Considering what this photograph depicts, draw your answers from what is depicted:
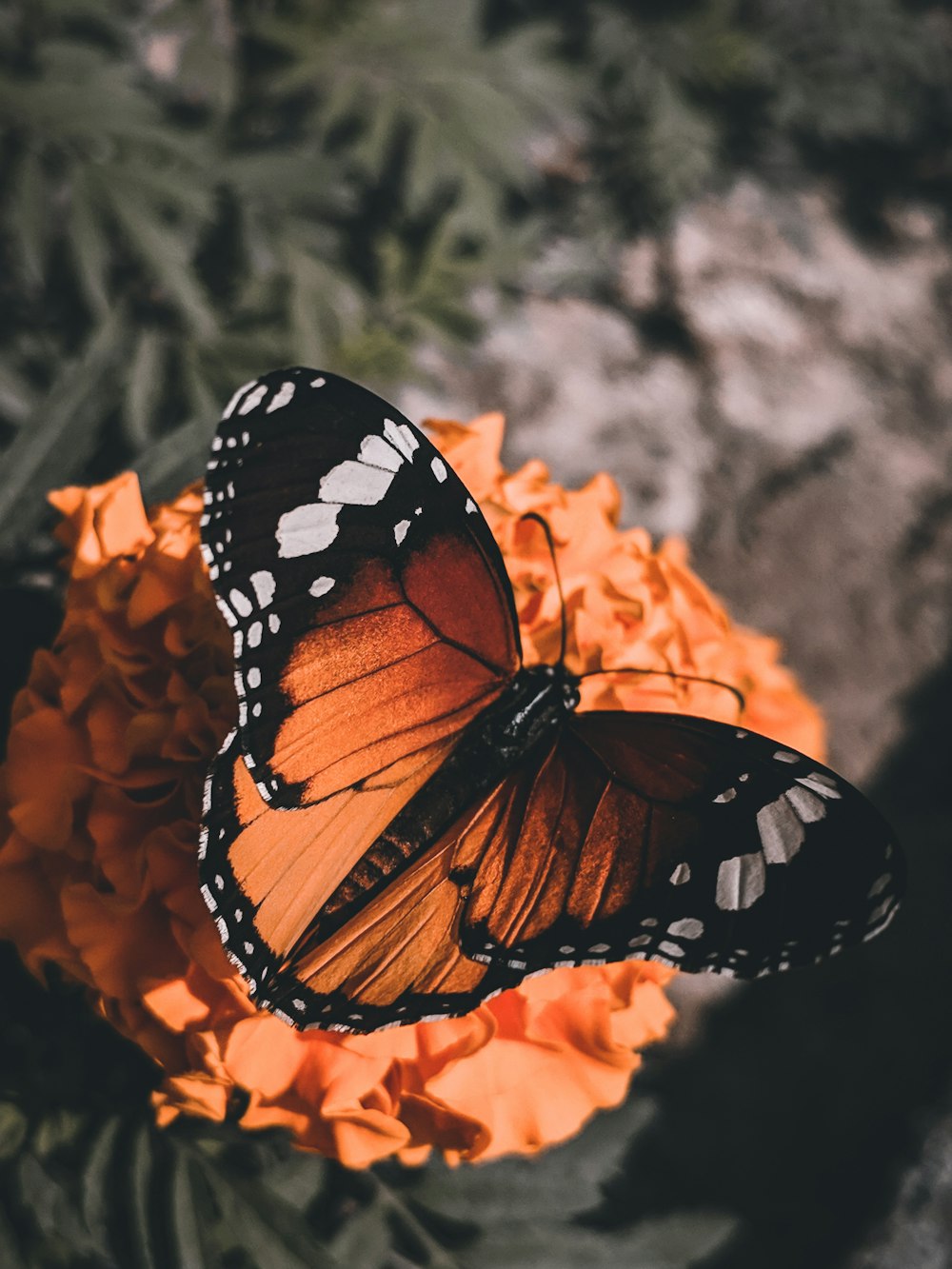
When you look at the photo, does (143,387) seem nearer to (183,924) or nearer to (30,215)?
(30,215)

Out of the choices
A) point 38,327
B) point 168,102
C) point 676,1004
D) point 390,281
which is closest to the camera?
point 38,327

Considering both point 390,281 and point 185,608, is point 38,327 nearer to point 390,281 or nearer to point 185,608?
point 390,281

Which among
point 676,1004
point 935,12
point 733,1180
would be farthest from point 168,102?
point 733,1180

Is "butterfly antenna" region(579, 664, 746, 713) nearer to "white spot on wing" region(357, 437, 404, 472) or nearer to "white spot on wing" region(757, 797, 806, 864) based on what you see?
"white spot on wing" region(757, 797, 806, 864)

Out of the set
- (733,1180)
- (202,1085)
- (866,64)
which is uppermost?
(866,64)

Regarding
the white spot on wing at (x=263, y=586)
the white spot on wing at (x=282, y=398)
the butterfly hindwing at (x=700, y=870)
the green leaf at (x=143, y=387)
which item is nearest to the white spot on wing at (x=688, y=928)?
the butterfly hindwing at (x=700, y=870)

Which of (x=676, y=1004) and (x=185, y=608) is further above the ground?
(x=185, y=608)

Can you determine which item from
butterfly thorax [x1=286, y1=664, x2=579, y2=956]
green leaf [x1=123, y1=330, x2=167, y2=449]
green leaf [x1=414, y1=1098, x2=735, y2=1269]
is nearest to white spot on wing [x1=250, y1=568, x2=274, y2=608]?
butterfly thorax [x1=286, y1=664, x2=579, y2=956]
